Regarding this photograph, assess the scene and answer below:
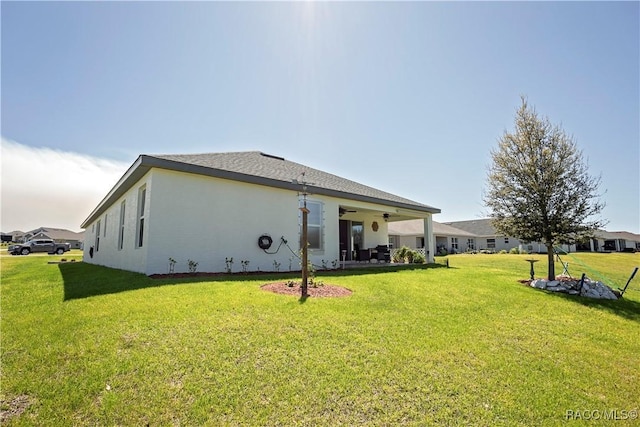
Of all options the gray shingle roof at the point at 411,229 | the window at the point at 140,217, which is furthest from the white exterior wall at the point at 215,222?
the gray shingle roof at the point at 411,229

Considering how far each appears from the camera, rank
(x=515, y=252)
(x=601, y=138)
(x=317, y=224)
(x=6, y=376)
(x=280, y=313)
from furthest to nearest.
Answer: (x=515, y=252) < (x=317, y=224) < (x=601, y=138) < (x=280, y=313) < (x=6, y=376)

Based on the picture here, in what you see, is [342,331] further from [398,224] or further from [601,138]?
[398,224]

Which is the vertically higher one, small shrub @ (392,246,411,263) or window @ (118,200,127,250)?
window @ (118,200,127,250)

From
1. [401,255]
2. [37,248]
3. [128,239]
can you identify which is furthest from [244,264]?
[37,248]

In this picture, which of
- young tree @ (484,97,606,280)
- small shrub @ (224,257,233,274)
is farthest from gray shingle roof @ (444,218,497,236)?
small shrub @ (224,257,233,274)

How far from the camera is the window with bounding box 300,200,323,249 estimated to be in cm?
1172

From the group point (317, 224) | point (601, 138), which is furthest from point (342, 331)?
point (601, 138)

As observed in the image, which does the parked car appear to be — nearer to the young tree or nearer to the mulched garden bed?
the mulched garden bed

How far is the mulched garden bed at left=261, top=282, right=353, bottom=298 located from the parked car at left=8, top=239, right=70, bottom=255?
38.9 metres

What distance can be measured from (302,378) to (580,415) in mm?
2694

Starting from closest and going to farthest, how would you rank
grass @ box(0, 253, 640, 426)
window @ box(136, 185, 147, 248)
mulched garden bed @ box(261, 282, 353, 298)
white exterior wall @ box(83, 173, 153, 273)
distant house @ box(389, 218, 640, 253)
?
grass @ box(0, 253, 640, 426)
mulched garden bed @ box(261, 282, 353, 298)
white exterior wall @ box(83, 173, 153, 273)
window @ box(136, 185, 147, 248)
distant house @ box(389, 218, 640, 253)

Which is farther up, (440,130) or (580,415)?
(440,130)

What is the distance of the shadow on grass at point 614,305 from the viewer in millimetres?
6906

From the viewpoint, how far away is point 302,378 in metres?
3.06
